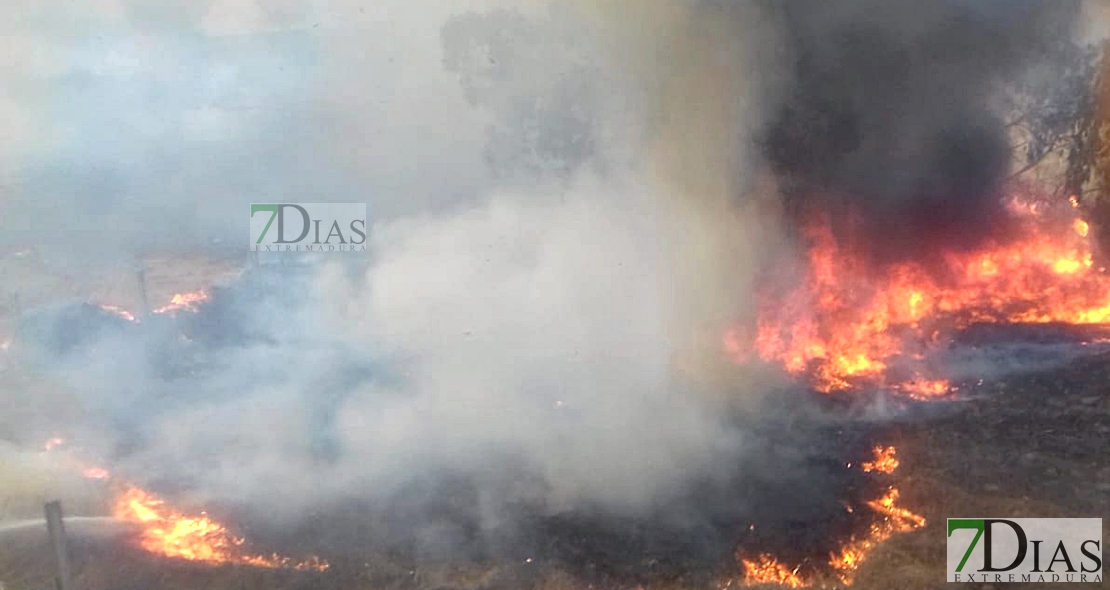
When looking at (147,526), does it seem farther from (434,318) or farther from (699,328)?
(699,328)

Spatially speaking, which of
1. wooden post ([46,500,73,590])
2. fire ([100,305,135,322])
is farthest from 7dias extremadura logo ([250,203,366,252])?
wooden post ([46,500,73,590])

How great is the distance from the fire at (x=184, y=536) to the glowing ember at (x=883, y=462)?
178 inches

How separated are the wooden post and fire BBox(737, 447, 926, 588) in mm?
4443

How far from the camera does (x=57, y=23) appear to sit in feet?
25.4

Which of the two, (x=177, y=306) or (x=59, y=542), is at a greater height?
(x=177, y=306)

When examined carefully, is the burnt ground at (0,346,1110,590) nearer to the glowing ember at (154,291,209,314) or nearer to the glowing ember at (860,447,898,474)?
the glowing ember at (860,447,898,474)

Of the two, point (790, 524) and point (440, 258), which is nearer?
point (790, 524)

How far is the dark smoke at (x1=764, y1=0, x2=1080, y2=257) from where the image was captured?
878 centimetres

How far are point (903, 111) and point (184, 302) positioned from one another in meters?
10.3

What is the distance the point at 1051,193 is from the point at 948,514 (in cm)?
757

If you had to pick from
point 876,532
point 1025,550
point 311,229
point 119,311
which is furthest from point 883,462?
point 119,311

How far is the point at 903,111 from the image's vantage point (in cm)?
948

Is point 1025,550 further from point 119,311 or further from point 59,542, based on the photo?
point 119,311

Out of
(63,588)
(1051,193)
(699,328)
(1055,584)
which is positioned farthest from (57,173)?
(1051,193)
